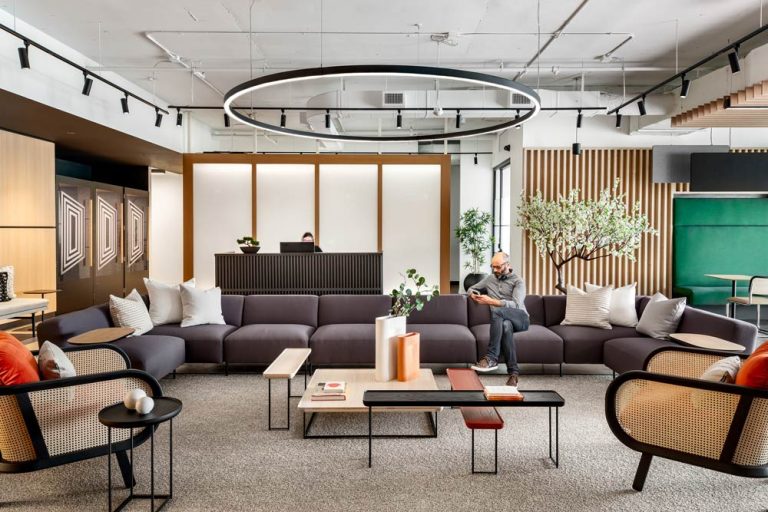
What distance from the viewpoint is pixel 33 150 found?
7637 millimetres

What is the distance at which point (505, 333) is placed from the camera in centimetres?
523

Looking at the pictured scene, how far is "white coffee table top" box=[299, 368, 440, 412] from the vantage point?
364 centimetres

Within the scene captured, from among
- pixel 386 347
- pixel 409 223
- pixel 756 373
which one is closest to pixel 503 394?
pixel 386 347

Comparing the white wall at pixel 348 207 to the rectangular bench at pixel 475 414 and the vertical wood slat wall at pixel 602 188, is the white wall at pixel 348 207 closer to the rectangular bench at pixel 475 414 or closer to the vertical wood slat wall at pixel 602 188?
the vertical wood slat wall at pixel 602 188

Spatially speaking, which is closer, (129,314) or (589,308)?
(129,314)

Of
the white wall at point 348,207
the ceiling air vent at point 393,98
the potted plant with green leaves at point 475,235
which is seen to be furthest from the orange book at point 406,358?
the potted plant with green leaves at point 475,235

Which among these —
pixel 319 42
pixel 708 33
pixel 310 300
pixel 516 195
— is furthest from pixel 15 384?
pixel 516 195

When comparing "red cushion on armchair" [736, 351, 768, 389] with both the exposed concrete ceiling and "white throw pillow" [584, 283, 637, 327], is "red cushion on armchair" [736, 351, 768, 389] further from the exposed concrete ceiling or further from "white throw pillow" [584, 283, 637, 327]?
the exposed concrete ceiling

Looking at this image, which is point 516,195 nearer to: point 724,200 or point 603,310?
point 724,200

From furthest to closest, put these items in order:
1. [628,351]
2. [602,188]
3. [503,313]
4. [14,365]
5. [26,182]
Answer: [602,188], [26,182], [503,313], [628,351], [14,365]

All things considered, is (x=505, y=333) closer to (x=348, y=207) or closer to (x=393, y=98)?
(x=393, y=98)

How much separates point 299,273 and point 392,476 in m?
4.73

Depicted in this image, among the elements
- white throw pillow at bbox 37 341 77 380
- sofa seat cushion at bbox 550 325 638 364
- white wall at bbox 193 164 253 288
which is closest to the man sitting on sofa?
sofa seat cushion at bbox 550 325 638 364

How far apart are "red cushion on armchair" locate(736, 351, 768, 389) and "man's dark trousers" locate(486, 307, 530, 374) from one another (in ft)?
8.22
